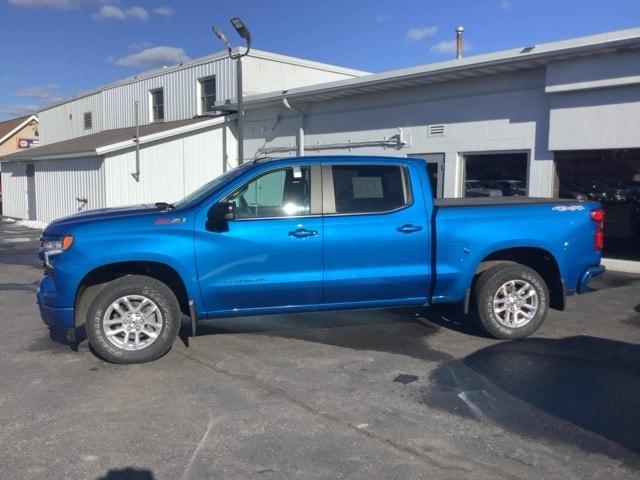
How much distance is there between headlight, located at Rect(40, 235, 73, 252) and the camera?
542 cm

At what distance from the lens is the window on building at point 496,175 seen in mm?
11664

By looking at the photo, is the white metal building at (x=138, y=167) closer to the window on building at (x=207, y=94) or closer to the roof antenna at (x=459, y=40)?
the window on building at (x=207, y=94)

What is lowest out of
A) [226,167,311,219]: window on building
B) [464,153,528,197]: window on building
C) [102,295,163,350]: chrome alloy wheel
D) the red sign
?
[102,295,163,350]: chrome alloy wheel

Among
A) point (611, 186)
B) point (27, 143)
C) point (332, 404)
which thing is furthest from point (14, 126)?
point (332, 404)

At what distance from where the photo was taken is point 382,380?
5.18 meters

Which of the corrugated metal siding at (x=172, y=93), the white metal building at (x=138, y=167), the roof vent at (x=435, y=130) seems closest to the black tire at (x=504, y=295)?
the roof vent at (x=435, y=130)

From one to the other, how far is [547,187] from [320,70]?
13648 mm

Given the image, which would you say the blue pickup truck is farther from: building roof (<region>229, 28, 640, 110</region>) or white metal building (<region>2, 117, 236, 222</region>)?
white metal building (<region>2, 117, 236, 222</region>)

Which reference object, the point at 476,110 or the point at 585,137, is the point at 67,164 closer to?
the point at 476,110

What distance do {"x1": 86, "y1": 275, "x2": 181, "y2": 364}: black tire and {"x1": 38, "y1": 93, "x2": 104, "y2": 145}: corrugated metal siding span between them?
23547 mm

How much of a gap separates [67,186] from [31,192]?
5226mm

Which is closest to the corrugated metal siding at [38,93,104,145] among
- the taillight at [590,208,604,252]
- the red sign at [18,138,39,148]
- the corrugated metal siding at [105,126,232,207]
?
the red sign at [18,138,39,148]

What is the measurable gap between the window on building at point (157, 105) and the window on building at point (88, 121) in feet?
18.6

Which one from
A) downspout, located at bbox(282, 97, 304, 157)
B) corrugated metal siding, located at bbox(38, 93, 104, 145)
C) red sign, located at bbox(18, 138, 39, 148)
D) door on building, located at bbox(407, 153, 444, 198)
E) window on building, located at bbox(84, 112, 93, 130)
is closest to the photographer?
door on building, located at bbox(407, 153, 444, 198)
